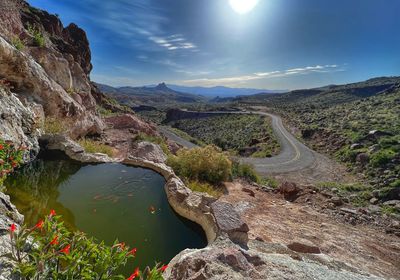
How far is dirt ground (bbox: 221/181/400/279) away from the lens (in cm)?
685

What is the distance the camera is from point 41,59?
14539 mm

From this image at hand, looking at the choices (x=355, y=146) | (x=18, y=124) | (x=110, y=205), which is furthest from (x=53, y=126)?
(x=355, y=146)

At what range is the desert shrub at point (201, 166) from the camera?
11.0 meters

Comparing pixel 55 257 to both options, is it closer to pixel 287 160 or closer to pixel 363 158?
pixel 363 158

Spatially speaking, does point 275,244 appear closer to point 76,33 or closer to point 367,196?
point 367,196

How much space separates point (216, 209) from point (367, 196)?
14.5m

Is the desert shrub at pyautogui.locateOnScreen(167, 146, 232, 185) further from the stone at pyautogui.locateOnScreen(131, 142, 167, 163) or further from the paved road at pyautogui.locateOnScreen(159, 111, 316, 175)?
the paved road at pyautogui.locateOnScreen(159, 111, 316, 175)

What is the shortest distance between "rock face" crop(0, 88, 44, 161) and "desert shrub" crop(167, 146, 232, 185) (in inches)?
208

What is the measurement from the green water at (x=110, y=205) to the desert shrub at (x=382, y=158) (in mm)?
23371

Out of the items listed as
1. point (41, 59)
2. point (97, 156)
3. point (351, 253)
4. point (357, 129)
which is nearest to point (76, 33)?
point (41, 59)

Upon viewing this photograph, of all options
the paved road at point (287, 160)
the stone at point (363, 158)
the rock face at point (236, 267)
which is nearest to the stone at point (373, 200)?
the paved road at point (287, 160)

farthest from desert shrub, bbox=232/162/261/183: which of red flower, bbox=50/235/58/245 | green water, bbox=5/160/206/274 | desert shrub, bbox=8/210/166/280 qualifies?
red flower, bbox=50/235/58/245

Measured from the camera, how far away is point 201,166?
11.1 m

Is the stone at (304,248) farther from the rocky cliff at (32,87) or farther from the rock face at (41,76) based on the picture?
the rock face at (41,76)
